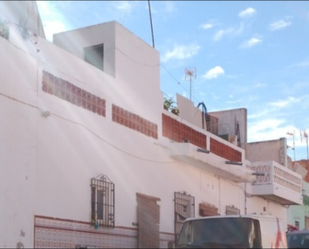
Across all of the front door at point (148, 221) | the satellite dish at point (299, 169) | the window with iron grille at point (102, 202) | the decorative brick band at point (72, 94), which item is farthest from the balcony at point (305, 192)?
the decorative brick band at point (72, 94)

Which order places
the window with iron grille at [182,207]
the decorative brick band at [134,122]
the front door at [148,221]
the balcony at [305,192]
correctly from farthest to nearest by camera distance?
the balcony at [305,192] → the window with iron grille at [182,207] → the front door at [148,221] → the decorative brick band at [134,122]

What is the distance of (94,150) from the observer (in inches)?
490

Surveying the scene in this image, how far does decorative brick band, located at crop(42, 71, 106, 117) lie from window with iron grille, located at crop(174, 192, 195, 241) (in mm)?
4146

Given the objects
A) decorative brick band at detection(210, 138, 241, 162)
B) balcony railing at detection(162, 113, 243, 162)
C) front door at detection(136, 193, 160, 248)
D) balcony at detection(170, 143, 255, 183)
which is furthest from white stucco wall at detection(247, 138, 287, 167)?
front door at detection(136, 193, 160, 248)

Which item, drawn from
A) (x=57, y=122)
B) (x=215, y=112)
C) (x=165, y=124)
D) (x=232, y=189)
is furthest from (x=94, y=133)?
(x=215, y=112)

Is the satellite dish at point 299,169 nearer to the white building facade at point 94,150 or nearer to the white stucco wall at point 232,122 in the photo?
the white stucco wall at point 232,122

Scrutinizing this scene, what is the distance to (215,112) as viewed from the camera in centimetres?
2289

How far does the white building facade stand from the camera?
408 inches

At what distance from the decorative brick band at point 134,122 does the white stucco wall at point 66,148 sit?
0.13 m

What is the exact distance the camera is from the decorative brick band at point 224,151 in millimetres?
18794

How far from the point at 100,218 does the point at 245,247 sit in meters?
3.85

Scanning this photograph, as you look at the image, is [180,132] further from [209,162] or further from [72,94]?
[72,94]

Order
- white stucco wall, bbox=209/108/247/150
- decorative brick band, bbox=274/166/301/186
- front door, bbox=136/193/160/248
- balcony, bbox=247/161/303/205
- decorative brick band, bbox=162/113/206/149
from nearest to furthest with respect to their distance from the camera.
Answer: front door, bbox=136/193/160/248 < decorative brick band, bbox=162/113/206/149 < balcony, bbox=247/161/303/205 < decorative brick band, bbox=274/166/301/186 < white stucco wall, bbox=209/108/247/150

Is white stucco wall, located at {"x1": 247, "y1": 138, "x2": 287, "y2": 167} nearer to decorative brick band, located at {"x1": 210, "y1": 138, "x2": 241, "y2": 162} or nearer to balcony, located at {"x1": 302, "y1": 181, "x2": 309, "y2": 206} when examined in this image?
balcony, located at {"x1": 302, "y1": 181, "x2": 309, "y2": 206}
